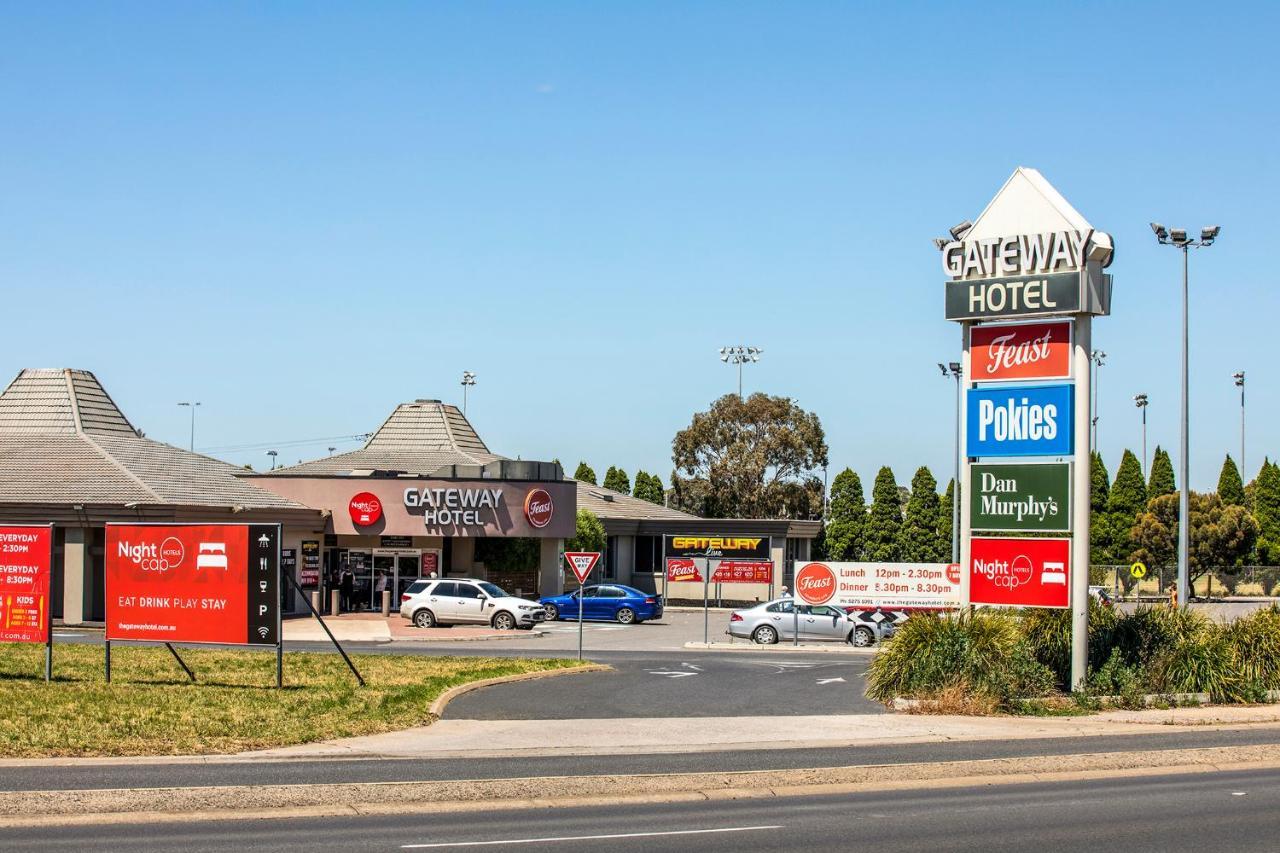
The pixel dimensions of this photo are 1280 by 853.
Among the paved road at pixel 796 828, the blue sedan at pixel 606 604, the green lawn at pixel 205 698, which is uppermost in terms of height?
the paved road at pixel 796 828

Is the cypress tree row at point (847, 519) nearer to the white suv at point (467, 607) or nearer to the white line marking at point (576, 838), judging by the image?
the white suv at point (467, 607)

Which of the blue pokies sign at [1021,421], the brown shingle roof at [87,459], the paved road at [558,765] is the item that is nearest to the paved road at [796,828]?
the paved road at [558,765]

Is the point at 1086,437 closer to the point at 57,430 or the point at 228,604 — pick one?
the point at 228,604

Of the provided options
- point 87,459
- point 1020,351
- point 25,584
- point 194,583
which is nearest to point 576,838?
point 194,583

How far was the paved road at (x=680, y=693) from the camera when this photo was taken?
2292 centimetres

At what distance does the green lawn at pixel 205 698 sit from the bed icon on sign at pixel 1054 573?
10358 millimetres

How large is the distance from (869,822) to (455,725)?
8.92 m

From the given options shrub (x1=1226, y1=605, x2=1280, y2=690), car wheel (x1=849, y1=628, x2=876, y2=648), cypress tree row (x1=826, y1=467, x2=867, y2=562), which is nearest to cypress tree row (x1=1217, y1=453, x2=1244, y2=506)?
cypress tree row (x1=826, y1=467, x2=867, y2=562)

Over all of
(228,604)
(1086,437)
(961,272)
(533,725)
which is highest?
(961,272)

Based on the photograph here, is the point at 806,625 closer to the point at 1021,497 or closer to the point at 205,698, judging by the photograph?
the point at 1021,497

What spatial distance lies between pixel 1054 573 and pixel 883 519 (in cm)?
6581

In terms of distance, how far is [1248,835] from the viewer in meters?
12.6

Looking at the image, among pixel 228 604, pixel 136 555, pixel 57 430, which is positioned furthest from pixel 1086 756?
pixel 57 430

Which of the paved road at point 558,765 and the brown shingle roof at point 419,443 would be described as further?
the brown shingle roof at point 419,443
